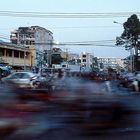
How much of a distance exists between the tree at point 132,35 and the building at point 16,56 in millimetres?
21234

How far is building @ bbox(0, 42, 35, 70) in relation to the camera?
91.1 metres

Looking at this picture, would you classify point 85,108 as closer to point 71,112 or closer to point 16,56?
point 71,112

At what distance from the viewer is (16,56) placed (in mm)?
101938

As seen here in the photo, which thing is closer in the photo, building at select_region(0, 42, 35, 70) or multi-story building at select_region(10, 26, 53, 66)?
building at select_region(0, 42, 35, 70)

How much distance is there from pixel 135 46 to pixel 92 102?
Answer: 252ft

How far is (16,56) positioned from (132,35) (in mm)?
27614

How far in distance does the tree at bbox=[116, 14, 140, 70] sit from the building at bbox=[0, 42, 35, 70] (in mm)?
21234

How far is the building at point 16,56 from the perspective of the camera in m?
91.1

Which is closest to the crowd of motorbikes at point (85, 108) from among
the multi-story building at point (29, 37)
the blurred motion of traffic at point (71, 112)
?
the blurred motion of traffic at point (71, 112)

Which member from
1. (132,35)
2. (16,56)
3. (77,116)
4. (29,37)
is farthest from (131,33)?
(77,116)

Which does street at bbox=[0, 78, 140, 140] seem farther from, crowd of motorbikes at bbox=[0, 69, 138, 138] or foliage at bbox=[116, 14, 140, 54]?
foliage at bbox=[116, 14, 140, 54]

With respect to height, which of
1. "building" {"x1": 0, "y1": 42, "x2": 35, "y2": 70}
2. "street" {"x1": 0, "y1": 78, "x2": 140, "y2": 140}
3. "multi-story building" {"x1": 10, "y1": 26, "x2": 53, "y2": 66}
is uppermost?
"multi-story building" {"x1": 10, "y1": 26, "x2": 53, "y2": 66}

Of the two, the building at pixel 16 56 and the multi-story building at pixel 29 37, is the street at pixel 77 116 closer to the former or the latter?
the building at pixel 16 56

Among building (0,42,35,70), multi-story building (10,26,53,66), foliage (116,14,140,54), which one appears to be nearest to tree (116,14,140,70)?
foliage (116,14,140,54)
